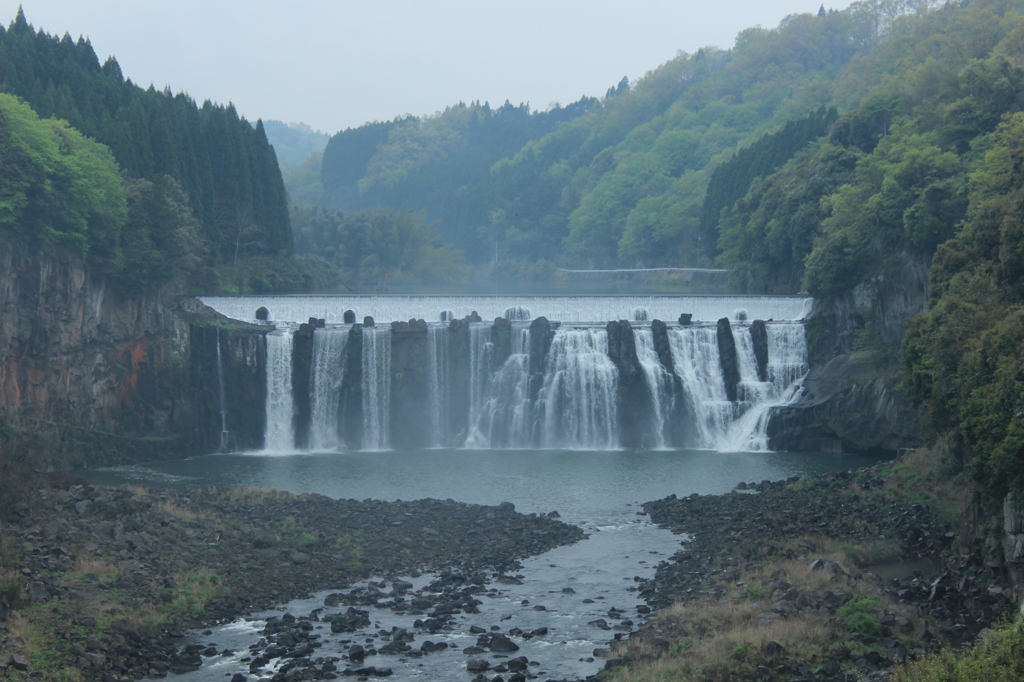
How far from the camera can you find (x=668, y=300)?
58.4 metres

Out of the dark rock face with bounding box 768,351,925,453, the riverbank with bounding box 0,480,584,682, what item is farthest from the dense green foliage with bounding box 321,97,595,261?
the riverbank with bounding box 0,480,584,682

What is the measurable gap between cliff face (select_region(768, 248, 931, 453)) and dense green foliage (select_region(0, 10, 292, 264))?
122 feet

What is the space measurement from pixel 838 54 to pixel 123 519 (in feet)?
441

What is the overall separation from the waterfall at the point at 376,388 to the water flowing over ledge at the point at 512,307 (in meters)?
4.60

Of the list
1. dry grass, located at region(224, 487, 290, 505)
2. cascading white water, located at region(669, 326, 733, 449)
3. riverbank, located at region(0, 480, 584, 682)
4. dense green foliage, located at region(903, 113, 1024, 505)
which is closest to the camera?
riverbank, located at region(0, 480, 584, 682)

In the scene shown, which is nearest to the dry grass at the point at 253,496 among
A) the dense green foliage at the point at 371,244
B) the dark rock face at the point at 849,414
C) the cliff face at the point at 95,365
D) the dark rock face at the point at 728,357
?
the cliff face at the point at 95,365

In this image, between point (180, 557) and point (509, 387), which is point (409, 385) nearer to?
point (509, 387)

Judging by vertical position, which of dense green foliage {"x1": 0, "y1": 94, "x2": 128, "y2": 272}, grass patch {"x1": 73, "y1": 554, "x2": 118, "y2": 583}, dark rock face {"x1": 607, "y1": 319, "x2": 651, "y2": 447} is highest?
dense green foliage {"x1": 0, "y1": 94, "x2": 128, "y2": 272}

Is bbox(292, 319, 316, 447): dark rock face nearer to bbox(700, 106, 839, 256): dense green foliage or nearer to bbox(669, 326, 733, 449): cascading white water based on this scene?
bbox(669, 326, 733, 449): cascading white water

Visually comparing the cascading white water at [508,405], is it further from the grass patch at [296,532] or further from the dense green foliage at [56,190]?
the grass patch at [296,532]

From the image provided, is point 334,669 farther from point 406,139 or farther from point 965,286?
point 406,139

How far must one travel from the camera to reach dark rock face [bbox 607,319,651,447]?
52594mm

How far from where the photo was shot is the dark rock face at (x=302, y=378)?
53750 mm

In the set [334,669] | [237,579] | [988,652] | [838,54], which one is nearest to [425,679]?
[334,669]
